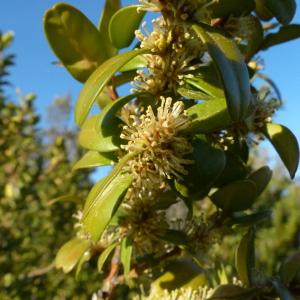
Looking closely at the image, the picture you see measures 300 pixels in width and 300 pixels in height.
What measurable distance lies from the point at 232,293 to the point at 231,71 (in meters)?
0.47

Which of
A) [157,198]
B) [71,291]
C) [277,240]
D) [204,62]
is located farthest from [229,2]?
[277,240]

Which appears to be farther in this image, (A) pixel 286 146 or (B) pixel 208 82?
(A) pixel 286 146

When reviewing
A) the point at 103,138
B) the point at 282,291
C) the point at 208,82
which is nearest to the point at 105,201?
the point at 103,138

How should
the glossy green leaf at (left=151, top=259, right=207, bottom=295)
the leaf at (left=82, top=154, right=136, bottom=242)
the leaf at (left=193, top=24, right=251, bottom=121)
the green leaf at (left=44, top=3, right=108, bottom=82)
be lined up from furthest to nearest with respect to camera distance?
the glossy green leaf at (left=151, top=259, right=207, bottom=295) < the green leaf at (left=44, top=3, right=108, bottom=82) < the leaf at (left=82, top=154, right=136, bottom=242) < the leaf at (left=193, top=24, right=251, bottom=121)

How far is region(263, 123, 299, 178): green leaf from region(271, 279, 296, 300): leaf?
0.69 feet

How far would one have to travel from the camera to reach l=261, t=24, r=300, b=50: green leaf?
1040 mm

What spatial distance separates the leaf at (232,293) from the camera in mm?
913

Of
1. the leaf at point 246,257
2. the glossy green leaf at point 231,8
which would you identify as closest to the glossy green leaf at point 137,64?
the glossy green leaf at point 231,8

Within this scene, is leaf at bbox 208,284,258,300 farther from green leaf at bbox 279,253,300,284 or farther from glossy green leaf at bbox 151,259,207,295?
glossy green leaf at bbox 151,259,207,295

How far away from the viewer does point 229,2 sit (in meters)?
0.90

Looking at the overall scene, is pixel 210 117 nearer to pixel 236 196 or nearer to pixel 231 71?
pixel 231 71

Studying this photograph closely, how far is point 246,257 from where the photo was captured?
952mm

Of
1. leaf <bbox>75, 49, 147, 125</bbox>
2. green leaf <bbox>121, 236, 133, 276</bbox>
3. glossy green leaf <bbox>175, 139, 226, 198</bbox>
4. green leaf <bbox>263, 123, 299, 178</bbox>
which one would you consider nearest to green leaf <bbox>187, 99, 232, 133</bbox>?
glossy green leaf <bbox>175, 139, 226, 198</bbox>

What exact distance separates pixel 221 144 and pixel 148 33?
246mm
